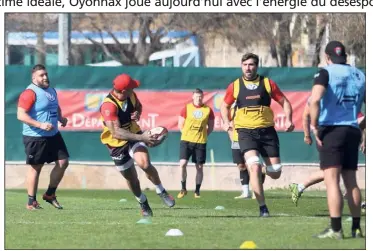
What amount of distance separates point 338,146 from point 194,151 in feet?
33.6

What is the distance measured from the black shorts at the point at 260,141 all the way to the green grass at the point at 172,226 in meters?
0.89

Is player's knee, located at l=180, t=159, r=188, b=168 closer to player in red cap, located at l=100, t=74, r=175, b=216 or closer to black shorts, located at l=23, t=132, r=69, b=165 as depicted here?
black shorts, located at l=23, t=132, r=69, b=165

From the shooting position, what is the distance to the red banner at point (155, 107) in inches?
983

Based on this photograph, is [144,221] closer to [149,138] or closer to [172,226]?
[172,226]

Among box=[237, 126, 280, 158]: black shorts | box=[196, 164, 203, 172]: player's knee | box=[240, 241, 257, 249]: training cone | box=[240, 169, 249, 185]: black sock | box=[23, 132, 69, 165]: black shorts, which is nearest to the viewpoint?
box=[240, 241, 257, 249]: training cone

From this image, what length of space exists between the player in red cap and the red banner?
31.4 ft

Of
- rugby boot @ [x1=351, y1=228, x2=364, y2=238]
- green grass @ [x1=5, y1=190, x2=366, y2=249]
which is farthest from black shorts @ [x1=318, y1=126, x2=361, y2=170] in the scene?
green grass @ [x1=5, y1=190, x2=366, y2=249]

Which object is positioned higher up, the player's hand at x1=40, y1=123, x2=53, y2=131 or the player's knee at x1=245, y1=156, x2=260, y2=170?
the player's hand at x1=40, y1=123, x2=53, y2=131

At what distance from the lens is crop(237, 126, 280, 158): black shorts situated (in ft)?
49.7

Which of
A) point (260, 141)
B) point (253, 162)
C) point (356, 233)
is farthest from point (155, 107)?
point (356, 233)

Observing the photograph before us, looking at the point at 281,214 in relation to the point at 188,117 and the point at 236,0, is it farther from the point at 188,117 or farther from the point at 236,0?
the point at 188,117

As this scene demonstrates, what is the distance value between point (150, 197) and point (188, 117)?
176cm
